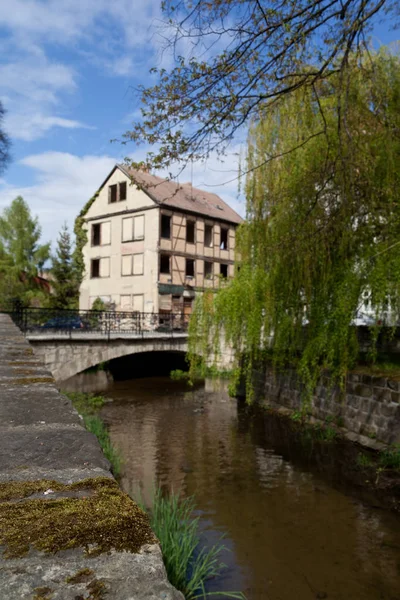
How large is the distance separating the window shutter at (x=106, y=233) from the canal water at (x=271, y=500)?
669 inches

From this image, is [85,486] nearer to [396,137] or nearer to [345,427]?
[396,137]

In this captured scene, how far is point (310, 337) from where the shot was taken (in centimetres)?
941

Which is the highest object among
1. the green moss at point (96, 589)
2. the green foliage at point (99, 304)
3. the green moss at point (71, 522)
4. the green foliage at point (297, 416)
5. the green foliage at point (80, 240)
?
Result: the green foliage at point (80, 240)

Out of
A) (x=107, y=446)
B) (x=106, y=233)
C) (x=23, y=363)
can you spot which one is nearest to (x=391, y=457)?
(x=107, y=446)

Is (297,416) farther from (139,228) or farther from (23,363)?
(139,228)

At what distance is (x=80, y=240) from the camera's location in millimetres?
29281

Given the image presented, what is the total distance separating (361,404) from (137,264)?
62.0 feet

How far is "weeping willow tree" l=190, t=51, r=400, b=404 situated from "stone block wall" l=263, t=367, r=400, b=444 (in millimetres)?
539

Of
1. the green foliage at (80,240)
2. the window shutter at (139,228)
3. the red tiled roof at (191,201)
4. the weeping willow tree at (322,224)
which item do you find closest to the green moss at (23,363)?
the weeping willow tree at (322,224)

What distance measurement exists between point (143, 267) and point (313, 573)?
22.1 metres

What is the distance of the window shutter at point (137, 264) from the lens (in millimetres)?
26031

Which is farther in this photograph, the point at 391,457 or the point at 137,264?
the point at 137,264

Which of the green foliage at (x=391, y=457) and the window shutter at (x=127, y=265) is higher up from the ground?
the window shutter at (x=127, y=265)

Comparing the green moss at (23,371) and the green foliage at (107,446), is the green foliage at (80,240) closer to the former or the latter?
the green foliage at (107,446)
